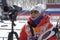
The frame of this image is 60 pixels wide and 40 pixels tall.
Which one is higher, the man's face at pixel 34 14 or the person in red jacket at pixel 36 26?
the man's face at pixel 34 14

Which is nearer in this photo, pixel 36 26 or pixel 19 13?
pixel 36 26

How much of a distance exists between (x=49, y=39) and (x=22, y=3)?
5855mm

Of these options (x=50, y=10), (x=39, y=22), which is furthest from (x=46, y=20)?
(x=50, y=10)

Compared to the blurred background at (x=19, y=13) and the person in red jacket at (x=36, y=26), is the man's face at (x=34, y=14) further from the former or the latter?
the blurred background at (x=19, y=13)

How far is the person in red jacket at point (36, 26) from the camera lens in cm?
186

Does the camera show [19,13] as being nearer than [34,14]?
No

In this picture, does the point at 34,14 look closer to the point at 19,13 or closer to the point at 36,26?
the point at 36,26

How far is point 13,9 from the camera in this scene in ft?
7.43

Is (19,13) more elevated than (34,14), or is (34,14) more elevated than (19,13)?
(34,14)

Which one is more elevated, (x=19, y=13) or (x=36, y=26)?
(x=36, y=26)

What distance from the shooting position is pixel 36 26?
6.12 ft

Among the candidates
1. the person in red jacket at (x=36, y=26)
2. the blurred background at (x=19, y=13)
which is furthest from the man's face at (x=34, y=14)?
the blurred background at (x=19, y=13)

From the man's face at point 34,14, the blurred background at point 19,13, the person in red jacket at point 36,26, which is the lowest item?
the blurred background at point 19,13

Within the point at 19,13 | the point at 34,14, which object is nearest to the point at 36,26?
the point at 34,14
